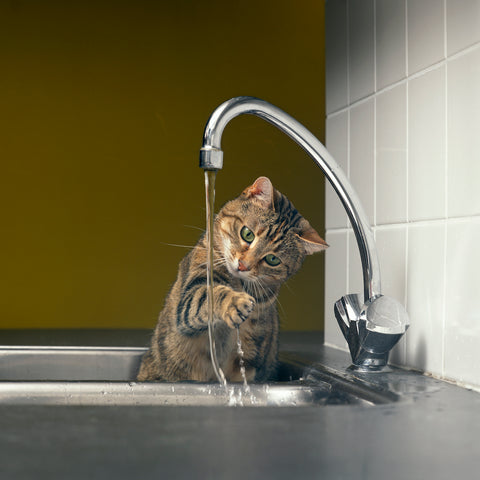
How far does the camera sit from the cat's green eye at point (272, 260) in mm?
1125

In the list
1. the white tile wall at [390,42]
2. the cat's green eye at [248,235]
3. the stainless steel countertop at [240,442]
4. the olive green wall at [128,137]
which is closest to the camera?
the stainless steel countertop at [240,442]

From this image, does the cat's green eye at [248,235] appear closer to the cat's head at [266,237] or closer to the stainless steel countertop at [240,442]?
the cat's head at [266,237]

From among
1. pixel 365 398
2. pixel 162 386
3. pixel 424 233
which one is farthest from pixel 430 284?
pixel 162 386

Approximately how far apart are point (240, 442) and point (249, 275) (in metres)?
0.57

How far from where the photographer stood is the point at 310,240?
112 centimetres

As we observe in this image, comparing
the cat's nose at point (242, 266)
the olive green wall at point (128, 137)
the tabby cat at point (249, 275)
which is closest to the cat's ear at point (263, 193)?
the tabby cat at point (249, 275)

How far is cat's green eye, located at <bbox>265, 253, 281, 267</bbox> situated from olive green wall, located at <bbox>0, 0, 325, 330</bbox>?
815 millimetres

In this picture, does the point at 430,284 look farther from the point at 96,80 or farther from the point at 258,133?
the point at 96,80

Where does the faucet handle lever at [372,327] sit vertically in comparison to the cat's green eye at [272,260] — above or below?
below

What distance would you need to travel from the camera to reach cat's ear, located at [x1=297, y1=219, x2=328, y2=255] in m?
1.11

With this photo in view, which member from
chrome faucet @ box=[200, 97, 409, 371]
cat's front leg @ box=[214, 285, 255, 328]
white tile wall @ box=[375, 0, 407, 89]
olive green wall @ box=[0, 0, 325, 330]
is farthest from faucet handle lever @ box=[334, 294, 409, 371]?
olive green wall @ box=[0, 0, 325, 330]

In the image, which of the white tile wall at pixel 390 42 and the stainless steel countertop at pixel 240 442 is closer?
the stainless steel countertop at pixel 240 442

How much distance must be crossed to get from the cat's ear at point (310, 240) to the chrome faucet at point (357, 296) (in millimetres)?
151

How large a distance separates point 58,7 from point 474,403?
5.65 feet
